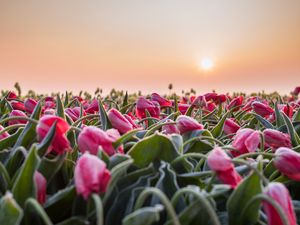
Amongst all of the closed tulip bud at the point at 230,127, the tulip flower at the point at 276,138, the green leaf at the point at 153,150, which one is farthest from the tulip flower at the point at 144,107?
the green leaf at the point at 153,150

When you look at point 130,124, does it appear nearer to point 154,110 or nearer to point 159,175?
point 159,175

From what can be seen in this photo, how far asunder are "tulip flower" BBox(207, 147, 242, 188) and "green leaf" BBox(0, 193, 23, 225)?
0.43 m

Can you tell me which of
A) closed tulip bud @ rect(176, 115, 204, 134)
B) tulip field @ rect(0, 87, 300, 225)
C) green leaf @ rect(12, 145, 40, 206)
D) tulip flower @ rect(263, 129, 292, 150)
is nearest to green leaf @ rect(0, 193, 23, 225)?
tulip field @ rect(0, 87, 300, 225)

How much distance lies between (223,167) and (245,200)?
0.28 ft

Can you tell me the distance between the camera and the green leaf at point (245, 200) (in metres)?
1.07

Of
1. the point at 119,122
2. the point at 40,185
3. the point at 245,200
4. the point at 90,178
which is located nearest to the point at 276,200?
the point at 245,200

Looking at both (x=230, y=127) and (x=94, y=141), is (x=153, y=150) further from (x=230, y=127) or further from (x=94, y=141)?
(x=230, y=127)

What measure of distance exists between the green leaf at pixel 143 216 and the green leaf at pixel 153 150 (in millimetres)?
325

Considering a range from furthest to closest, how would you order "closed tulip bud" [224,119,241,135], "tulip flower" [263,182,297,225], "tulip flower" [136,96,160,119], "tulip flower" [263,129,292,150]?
"tulip flower" [136,96,160,119]
"closed tulip bud" [224,119,241,135]
"tulip flower" [263,129,292,150]
"tulip flower" [263,182,297,225]

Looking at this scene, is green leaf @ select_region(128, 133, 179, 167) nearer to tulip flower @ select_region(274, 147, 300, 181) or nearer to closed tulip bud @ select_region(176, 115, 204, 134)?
tulip flower @ select_region(274, 147, 300, 181)

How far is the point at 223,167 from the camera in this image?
3.68 ft

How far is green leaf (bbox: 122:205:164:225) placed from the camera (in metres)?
0.92

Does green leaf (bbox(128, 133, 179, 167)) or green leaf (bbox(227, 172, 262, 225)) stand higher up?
green leaf (bbox(128, 133, 179, 167))

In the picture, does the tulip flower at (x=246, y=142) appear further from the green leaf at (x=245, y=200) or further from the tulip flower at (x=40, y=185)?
the tulip flower at (x=40, y=185)
